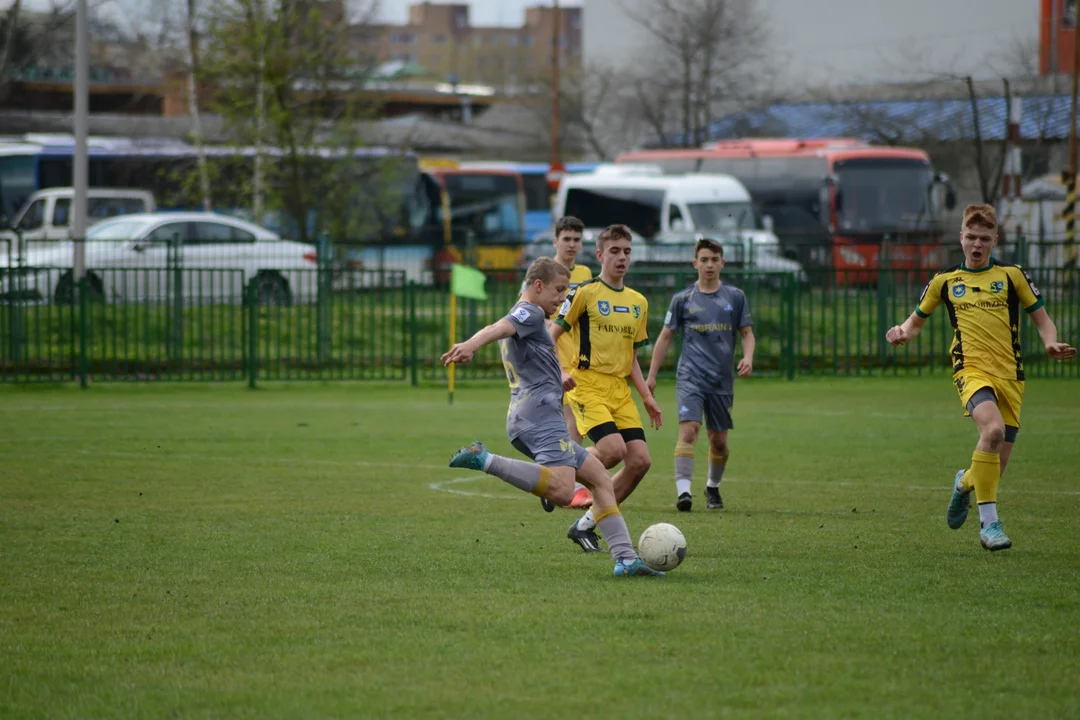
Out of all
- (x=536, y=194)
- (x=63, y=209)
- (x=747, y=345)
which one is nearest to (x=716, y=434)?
(x=747, y=345)

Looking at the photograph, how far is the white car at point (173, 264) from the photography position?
73.3 ft

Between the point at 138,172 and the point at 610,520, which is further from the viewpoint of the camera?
the point at 138,172

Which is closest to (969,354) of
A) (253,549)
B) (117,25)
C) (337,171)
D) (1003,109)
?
(253,549)

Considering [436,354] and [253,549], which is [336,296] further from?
[253,549]

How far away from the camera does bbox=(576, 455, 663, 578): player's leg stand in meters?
7.82

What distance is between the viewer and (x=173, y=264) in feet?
82.1

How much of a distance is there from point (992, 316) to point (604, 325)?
2.44 m

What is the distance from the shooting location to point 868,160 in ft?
122

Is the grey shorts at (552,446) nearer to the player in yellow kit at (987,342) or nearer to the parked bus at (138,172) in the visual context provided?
the player in yellow kit at (987,342)

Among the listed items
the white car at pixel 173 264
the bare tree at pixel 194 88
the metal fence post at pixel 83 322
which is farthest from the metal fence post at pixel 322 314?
the bare tree at pixel 194 88

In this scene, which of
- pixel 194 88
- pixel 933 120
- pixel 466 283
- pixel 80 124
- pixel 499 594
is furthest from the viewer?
pixel 933 120

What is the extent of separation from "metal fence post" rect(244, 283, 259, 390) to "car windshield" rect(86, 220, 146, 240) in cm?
635

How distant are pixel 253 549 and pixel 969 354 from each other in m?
4.44

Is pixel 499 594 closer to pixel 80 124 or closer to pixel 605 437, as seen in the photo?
pixel 605 437
